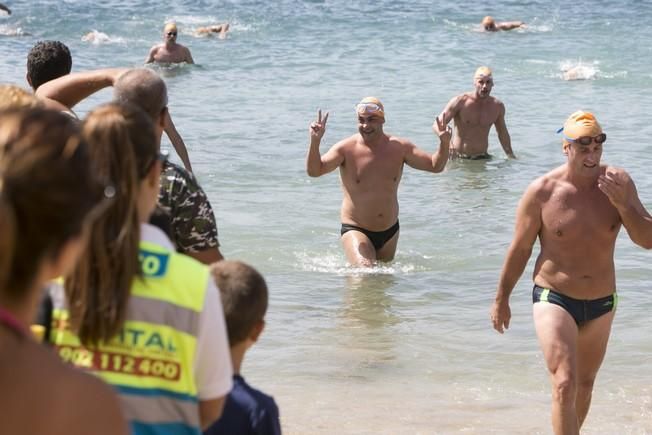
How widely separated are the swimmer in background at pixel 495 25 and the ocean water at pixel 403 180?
0.80 feet

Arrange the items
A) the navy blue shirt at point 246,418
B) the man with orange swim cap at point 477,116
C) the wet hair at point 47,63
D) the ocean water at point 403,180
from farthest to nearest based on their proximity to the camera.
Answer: the man with orange swim cap at point 477,116 < the ocean water at point 403,180 < the wet hair at point 47,63 < the navy blue shirt at point 246,418

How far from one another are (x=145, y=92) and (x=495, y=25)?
931 inches

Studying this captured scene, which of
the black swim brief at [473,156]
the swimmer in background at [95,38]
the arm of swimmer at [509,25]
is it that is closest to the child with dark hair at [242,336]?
the black swim brief at [473,156]

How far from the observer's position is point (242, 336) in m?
3.06

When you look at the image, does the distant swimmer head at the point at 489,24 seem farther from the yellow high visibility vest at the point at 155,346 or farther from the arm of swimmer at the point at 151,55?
the yellow high visibility vest at the point at 155,346

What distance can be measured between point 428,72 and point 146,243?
1934 centimetres

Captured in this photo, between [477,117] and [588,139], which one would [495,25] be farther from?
[588,139]

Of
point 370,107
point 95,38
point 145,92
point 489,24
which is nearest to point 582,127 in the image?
point 145,92

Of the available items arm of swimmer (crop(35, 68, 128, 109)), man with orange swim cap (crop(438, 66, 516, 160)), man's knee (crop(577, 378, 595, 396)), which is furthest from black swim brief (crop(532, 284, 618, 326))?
man with orange swim cap (crop(438, 66, 516, 160))

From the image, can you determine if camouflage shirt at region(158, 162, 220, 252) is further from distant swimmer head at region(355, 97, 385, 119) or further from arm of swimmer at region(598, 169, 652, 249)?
distant swimmer head at region(355, 97, 385, 119)

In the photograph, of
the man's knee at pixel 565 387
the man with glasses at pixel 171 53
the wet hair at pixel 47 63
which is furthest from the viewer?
the man with glasses at pixel 171 53

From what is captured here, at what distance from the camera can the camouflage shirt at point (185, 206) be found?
3982mm

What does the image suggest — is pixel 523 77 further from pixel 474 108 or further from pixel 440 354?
pixel 440 354

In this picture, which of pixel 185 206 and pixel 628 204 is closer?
pixel 185 206
